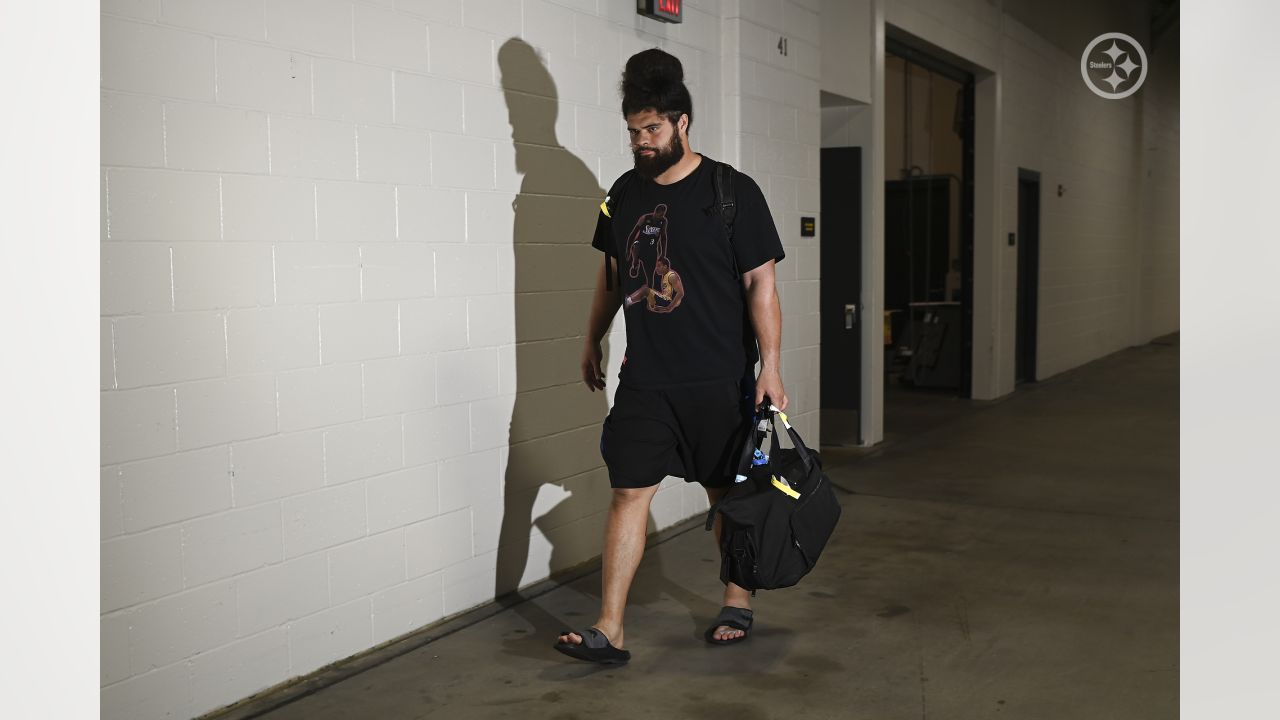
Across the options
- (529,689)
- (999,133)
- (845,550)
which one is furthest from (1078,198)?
(529,689)

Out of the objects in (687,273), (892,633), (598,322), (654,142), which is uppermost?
(654,142)

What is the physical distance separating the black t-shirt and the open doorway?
4891 millimetres

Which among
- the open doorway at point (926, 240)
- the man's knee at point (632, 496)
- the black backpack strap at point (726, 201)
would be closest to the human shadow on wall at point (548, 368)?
the man's knee at point (632, 496)

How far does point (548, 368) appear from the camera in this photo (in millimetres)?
4223

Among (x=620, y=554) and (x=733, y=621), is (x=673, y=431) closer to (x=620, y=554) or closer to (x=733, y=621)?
(x=620, y=554)

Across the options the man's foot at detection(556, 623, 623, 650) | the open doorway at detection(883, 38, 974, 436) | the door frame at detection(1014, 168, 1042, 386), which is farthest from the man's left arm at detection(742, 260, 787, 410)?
the door frame at detection(1014, 168, 1042, 386)

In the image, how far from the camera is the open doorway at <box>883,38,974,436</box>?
Result: 9773mm

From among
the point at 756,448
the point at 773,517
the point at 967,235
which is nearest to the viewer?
the point at 773,517

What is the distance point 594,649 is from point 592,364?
0.89 m

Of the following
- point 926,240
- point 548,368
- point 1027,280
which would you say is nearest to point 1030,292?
point 1027,280

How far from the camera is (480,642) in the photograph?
3533mm
